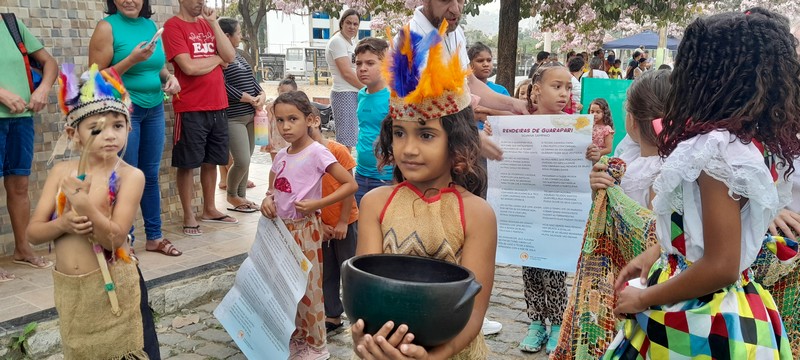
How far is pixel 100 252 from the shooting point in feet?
9.19

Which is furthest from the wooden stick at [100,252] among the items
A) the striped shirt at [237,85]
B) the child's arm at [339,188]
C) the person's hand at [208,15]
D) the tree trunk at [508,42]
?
the tree trunk at [508,42]

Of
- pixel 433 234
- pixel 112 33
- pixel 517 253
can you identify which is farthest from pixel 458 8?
pixel 112 33

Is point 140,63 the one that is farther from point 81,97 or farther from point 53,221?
point 53,221

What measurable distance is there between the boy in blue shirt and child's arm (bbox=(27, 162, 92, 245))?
6.64 ft

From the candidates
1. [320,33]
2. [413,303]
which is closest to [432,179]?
[413,303]

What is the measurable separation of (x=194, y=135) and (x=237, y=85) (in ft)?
3.70

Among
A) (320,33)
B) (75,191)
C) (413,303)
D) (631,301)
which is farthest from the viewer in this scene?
(320,33)

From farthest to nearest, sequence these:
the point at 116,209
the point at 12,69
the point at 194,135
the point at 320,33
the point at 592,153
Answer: the point at 320,33 < the point at 194,135 < the point at 12,69 < the point at 592,153 < the point at 116,209

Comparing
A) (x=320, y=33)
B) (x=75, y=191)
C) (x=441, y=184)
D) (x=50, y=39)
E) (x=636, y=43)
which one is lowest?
(x=75, y=191)

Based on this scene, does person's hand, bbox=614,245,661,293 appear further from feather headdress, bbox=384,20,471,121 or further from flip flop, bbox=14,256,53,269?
flip flop, bbox=14,256,53,269

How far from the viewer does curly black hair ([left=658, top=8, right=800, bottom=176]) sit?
187cm

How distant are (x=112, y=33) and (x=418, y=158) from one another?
3.44 meters

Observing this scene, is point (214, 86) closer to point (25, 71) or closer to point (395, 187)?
point (25, 71)

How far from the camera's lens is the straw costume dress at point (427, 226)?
2225 millimetres
